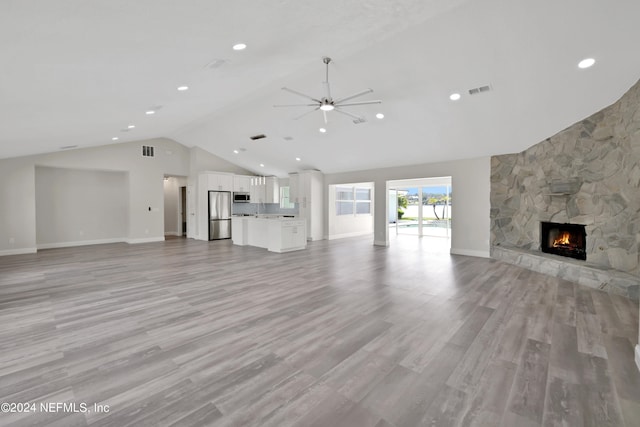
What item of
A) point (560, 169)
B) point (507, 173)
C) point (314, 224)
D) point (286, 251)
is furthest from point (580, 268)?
point (314, 224)

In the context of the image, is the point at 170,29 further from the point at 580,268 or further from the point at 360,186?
the point at 360,186

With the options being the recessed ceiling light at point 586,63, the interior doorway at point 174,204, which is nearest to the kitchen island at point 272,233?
the interior doorway at point 174,204

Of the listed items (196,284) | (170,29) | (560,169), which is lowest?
(196,284)

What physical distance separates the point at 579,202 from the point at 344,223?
733 centimetres

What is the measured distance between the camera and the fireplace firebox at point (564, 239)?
221 inches

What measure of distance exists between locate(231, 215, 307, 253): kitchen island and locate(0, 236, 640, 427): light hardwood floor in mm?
3155

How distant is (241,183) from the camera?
11930 mm

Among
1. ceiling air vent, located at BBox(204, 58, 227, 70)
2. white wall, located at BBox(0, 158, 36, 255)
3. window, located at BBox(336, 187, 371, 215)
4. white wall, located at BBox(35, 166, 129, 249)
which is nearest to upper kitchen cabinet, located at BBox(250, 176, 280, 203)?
window, located at BBox(336, 187, 371, 215)

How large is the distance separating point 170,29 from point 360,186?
33.5 ft

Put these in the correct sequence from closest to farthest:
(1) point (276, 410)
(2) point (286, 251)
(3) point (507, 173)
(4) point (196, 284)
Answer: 1. (1) point (276, 410)
2. (4) point (196, 284)
3. (3) point (507, 173)
4. (2) point (286, 251)

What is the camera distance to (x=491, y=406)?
1.89 m

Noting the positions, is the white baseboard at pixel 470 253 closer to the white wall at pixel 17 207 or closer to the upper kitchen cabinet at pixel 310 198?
the upper kitchen cabinet at pixel 310 198

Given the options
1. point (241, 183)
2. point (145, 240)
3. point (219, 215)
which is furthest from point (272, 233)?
point (145, 240)

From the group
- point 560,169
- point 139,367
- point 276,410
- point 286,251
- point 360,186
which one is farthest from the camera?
point 360,186
